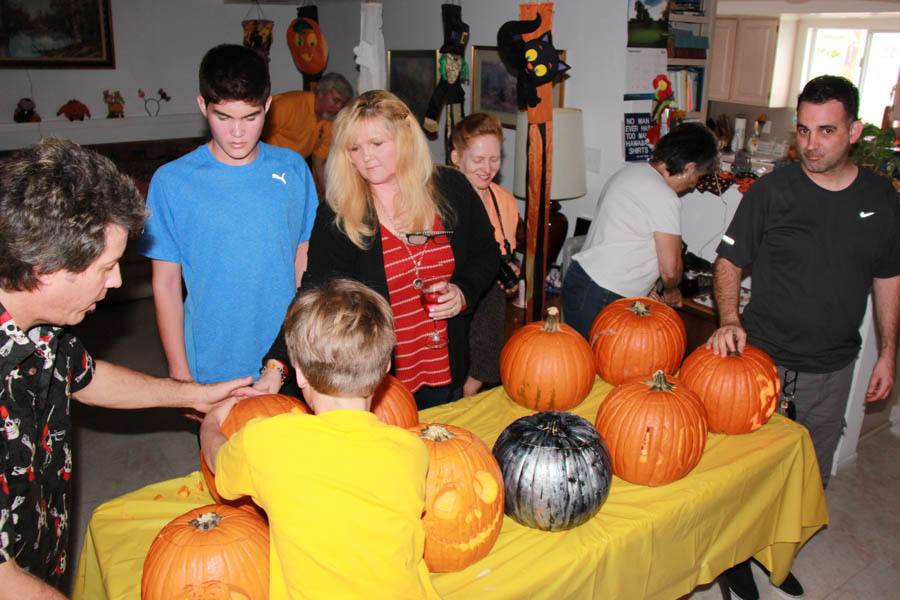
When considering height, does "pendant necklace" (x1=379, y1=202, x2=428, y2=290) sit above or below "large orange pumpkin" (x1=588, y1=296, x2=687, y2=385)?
above

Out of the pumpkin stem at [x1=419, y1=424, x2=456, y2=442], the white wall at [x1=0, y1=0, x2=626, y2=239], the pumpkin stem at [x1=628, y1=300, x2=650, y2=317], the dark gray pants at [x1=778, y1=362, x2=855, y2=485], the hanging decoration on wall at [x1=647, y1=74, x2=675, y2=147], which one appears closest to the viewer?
the pumpkin stem at [x1=419, y1=424, x2=456, y2=442]

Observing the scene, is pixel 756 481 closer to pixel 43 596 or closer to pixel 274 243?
pixel 274 243

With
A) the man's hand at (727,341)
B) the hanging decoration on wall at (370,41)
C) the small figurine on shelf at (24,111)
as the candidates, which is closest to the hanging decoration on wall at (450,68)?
the hanging decoration on wall at (370,41)

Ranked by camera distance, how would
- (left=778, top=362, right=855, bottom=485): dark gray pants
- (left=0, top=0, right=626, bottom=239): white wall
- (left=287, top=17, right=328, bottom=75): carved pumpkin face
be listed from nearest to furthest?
(left=778, top=362, right=855, bottom=485): dark gray pants → (left=0, top=0, right=626, bottom=239): white wall → (left=287, top=17, right=328, bottom=75): carved pumpkin face

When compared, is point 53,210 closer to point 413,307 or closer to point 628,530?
point 413,307

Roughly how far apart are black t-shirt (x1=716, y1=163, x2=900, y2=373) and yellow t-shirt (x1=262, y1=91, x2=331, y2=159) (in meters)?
3.82

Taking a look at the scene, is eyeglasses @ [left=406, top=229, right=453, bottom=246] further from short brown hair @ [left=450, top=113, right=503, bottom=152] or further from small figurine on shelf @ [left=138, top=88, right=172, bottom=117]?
small figurine on shelf @ [left=138, top=88, right=172, bottom=117]

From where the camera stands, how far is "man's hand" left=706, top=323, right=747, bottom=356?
6.43 feet

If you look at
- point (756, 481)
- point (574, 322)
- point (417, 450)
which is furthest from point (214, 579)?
point (574, 322)

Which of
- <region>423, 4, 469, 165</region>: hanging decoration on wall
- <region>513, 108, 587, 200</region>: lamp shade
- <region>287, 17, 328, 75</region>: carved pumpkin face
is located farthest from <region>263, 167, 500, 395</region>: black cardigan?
<region>287, 17, 328, 75</region>: carved pumpkin face

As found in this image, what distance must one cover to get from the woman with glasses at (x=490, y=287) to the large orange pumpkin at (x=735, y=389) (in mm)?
952

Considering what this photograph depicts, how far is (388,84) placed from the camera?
19.5 feet

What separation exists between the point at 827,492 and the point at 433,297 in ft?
7.88

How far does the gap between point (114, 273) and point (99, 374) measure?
Result: 38cm
